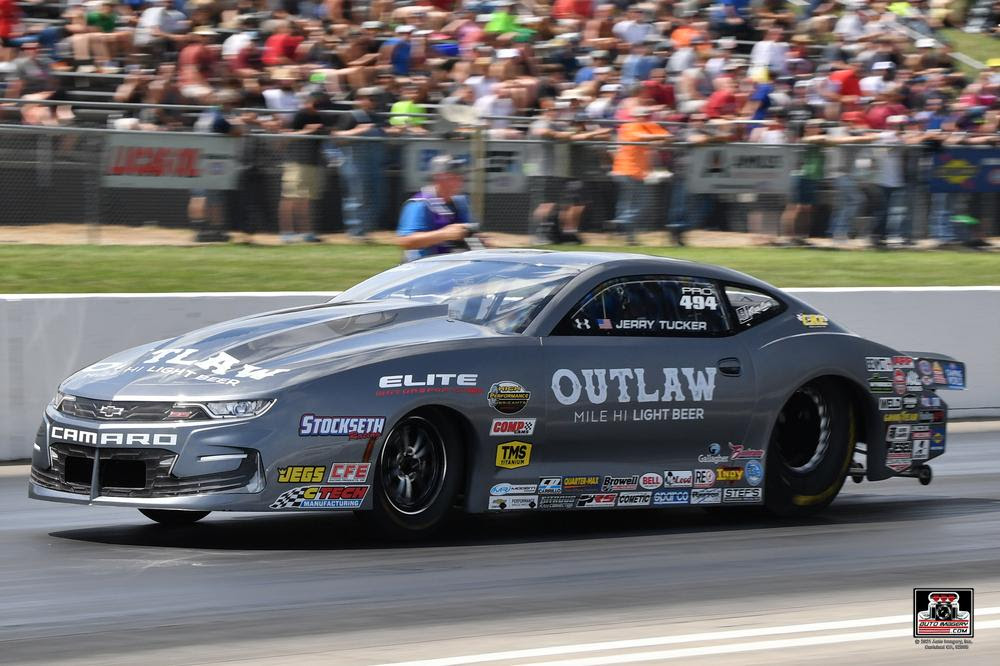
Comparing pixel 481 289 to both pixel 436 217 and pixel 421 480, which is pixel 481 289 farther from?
pixel 436 217

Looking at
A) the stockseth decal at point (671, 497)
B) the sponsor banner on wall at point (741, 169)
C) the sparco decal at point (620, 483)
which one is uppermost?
the sponsor banner on wall at point (741, 169)

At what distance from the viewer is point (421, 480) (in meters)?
7.00

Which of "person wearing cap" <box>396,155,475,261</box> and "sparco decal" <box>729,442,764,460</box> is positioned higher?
"person wearing cap" <box>396,155,475,261</box>

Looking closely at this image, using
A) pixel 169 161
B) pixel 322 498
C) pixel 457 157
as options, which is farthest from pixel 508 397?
pixel 457 157

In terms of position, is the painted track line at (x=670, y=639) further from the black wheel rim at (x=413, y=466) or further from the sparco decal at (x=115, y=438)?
the sparco decal at (x=115, y=438)

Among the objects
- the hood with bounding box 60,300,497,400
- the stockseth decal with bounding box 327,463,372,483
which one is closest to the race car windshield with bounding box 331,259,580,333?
the hood with bounding box 60,300,497,400

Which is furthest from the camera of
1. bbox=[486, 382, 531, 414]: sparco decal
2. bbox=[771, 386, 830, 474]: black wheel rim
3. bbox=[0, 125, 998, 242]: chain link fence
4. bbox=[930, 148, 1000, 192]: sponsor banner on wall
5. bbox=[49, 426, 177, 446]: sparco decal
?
bbox=[930, 148, 1000, 192]: sponsor banner on wall

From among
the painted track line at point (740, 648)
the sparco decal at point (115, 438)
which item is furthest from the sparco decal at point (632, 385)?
the painted track line at point (740, 648)

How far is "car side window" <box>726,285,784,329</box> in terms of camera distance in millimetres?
8219

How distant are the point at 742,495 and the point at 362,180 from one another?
7.03m

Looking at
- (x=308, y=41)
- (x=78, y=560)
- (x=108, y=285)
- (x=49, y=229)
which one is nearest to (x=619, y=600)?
(x=78, y=560)

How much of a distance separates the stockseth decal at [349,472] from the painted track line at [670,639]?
1.73 m

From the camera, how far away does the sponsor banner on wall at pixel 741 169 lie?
15.7 metres

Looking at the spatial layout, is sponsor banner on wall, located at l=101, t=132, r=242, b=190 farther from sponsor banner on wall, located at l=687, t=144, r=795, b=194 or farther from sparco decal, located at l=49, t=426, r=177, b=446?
sparco decal, located at l=49, t=426, r=177, b=446
